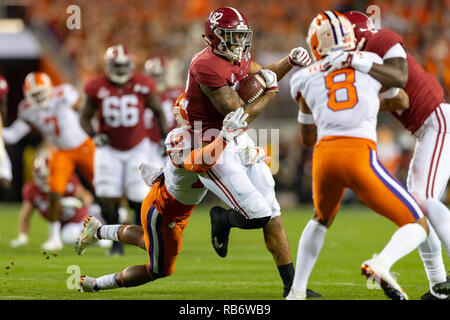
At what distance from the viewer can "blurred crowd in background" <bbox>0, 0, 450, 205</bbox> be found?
15.1m

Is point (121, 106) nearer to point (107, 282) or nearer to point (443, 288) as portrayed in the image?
point (107, 282)

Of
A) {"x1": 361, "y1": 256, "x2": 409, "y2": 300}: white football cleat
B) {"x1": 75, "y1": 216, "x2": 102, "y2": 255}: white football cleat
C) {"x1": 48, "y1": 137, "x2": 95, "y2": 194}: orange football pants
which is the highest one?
{"x1": 361, "y1": 256, "x2": 409, "y2": 300}: white football cleat

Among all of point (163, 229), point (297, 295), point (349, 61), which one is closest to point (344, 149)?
point (349, 61)

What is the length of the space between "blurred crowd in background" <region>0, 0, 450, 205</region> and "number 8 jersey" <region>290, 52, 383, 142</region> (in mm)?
10387

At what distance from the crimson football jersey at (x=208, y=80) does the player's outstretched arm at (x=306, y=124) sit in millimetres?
432

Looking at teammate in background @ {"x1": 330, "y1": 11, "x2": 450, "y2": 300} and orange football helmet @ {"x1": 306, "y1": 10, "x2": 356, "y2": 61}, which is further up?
orange football helmet @ {"x1": 306, "y1": 10, "x2": 356, "y2": 61}

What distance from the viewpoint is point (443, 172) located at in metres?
4.64

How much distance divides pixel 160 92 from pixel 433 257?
5813 mm

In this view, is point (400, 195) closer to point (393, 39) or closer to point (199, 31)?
point (393, 39)

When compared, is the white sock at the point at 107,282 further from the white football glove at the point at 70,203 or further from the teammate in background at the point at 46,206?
the white football glove at the point at 70,203

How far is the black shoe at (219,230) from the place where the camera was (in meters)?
4.86

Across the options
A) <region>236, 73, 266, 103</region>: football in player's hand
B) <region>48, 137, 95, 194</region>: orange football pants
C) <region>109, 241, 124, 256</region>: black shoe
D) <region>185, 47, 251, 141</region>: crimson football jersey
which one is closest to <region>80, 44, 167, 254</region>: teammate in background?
<region>109, 241, 124, 256</region>: black shoe

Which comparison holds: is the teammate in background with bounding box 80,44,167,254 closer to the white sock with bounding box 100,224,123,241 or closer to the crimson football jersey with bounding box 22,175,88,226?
the crimson football jersey with bounding box 22,175,88,226
